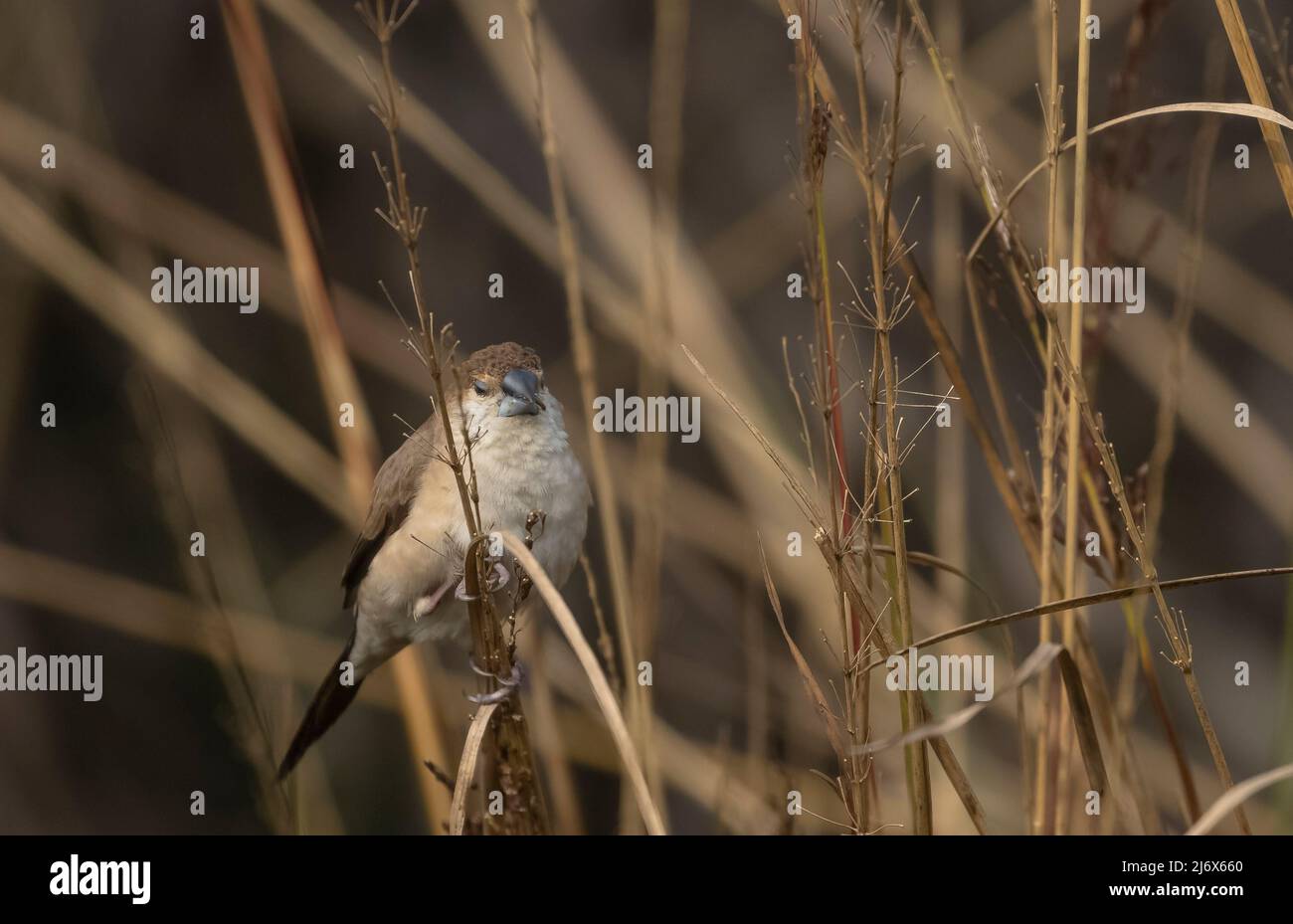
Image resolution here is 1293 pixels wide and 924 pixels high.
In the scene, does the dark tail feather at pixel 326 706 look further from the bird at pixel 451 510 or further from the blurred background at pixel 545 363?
the blurred background at pixel 545 363

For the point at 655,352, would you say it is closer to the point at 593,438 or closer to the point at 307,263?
the point at 593,438

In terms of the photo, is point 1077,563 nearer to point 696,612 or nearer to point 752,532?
point 752,532

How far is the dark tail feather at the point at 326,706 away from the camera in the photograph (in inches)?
117

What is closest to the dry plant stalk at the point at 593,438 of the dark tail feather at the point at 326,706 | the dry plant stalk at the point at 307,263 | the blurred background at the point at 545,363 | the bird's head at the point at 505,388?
the blurred background at the point at 545,363

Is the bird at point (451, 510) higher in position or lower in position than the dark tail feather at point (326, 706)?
higher

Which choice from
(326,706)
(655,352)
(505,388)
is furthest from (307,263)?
(326,706)

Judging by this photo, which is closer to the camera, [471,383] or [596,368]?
[471,383]

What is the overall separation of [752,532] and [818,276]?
1.40 meters

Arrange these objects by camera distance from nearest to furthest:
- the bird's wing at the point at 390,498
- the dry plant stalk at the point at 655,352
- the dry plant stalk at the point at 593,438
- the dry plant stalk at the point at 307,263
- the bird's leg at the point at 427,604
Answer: the dry plant stalk at the point at 593,438, the dry plant stalk at the point at 655,352, the dry plant stalk at the point at 307,263, the bird's leg at the point at 427,604, the bird's wing at the point at 390,498

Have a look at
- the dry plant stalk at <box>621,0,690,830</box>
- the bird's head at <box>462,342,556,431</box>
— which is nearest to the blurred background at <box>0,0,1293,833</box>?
the dry plant stalk at <box>621,0,690,830</box>

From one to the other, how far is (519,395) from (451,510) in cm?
30

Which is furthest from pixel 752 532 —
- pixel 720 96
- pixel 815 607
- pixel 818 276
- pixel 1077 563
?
pixel 720 96

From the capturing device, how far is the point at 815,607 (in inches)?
117

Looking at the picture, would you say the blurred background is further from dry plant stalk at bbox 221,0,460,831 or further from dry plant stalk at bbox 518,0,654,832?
dry plant stalk at bbox 518,0,654,832
